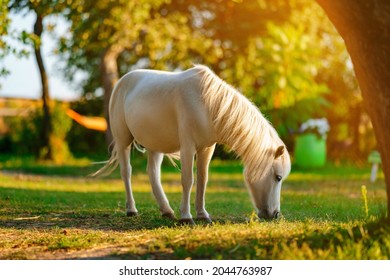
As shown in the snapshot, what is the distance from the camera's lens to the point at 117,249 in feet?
18.7

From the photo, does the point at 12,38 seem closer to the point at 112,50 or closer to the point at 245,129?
the point at 245,129

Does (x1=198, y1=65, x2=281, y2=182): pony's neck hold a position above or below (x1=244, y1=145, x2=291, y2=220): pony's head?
above

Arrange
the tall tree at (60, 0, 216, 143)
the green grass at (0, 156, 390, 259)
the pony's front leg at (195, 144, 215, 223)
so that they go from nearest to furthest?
the green grass at (0, 156, 390, 259)
the pony's front leg at (195, 144, 215, 223)
the tall tree at (60, 0, 216, 143)

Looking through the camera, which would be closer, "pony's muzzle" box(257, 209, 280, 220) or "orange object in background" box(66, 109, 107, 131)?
"pony's muzzle" box(257, 209, 280, 220)

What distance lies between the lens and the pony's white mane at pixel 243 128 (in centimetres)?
708

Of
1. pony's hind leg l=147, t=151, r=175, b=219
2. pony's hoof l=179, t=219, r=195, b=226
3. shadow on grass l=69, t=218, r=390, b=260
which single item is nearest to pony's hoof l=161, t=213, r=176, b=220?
pony's hind leg l=147, t=151, r=175, b=219

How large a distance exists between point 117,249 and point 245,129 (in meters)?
2.02

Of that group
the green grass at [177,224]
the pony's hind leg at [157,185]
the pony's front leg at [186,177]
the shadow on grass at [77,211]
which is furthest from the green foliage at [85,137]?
the pony's front leg at [186,177]

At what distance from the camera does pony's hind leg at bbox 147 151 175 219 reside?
7.87 m

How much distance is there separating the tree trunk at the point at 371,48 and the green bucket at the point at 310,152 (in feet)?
40.6

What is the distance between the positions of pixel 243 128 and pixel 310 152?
11282 millimetres

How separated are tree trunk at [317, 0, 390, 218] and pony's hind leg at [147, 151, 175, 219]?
2.86 metres

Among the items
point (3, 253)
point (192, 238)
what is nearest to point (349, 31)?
point (192, 238)

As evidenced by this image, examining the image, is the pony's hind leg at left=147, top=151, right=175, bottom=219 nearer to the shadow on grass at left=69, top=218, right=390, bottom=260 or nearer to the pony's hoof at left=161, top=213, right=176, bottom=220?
the pony's hoof at left=161, top=213, right=176, bottom=220
